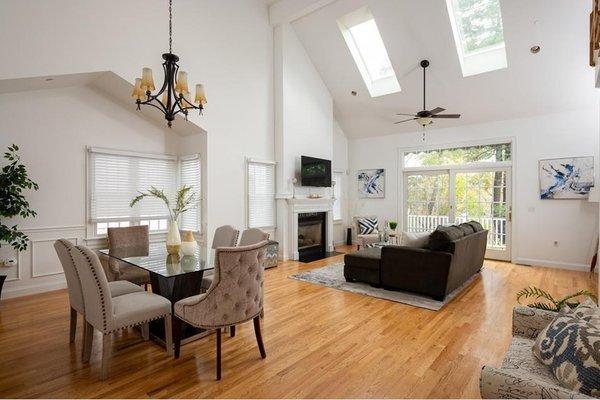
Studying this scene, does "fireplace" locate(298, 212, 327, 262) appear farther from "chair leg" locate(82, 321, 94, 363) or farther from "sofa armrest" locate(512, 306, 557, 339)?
"sofa armrest" locate(512, 306, 557, 339)

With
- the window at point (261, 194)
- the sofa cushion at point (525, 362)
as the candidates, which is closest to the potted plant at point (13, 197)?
the window at point (261, 194)

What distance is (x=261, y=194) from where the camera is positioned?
20.2ft

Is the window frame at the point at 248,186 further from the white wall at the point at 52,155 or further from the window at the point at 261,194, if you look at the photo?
the white wall at the point at 52,155

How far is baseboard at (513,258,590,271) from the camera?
5.56 metres

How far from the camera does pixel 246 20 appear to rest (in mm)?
5934

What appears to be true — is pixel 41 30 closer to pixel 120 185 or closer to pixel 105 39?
pixel 105 39

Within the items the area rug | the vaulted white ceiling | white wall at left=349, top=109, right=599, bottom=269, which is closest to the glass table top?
the area rug

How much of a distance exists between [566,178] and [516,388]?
235 inches

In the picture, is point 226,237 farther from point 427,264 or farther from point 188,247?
point 427,264

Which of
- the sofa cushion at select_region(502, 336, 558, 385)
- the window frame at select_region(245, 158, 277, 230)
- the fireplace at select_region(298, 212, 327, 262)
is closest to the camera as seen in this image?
the sofa cushion at select_region(502, 336, 558, 385)

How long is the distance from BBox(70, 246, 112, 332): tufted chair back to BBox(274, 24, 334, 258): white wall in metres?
4.27

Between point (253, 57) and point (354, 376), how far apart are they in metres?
5.65

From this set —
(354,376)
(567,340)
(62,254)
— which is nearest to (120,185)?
(62,254)

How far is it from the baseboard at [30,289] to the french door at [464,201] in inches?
272
